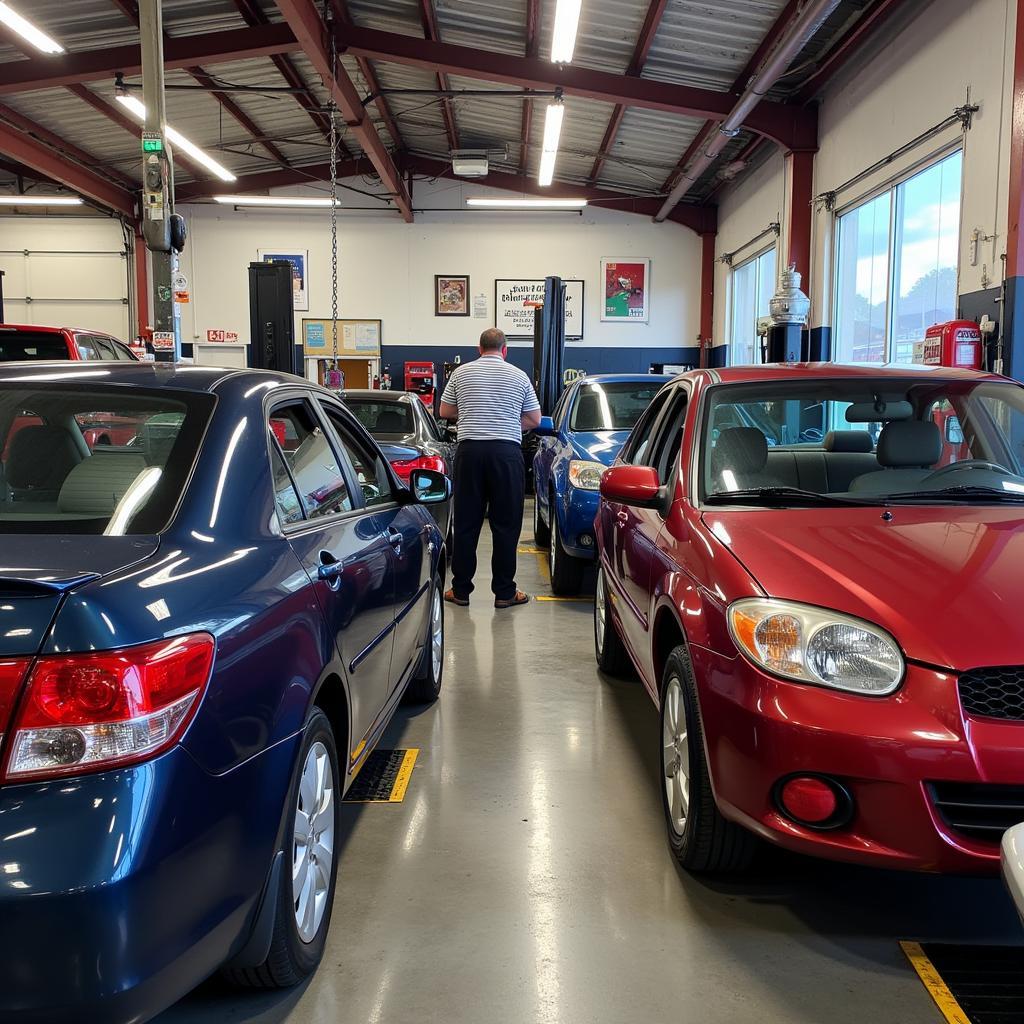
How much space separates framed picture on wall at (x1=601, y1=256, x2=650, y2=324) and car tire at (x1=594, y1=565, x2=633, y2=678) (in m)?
15.8

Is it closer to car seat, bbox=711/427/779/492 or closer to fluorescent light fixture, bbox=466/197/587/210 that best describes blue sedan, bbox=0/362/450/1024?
car seat, bbox=711/427/779/492

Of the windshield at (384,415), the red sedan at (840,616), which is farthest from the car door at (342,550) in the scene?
the windshield at (384,415)

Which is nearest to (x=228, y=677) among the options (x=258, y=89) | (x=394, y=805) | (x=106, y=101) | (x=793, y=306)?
(x=394, y=805)

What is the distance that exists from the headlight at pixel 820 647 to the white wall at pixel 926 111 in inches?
264

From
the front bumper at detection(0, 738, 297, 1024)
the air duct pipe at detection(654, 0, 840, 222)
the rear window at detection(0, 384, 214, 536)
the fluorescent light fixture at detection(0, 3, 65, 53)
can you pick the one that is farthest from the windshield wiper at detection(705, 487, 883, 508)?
the fluorescent light fixture at detection(0, 3, 65, 53)

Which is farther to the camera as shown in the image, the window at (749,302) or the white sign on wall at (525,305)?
the white sign on wall at (525,305)

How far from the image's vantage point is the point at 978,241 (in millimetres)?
7973

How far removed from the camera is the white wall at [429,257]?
19609 millimetres

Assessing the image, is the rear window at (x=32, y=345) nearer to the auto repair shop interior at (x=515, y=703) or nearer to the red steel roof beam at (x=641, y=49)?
the auto repair shop interior at (x=515, y=703)

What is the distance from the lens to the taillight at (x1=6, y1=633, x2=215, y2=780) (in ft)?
4.39

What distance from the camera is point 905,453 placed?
3090 millimetres

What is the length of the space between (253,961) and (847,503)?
202cm

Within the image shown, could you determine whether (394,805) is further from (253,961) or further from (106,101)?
(106,101)

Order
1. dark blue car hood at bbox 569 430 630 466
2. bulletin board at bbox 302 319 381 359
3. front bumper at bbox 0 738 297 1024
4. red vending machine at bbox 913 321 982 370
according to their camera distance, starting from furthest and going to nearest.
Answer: bulletin board at bbox 302 319 381 359 → red vending machine at bbox 913 321 982 370 → dark blue car hood at bbox 569 430 630 466 → front bumper at bbox 0 738 297 1024
